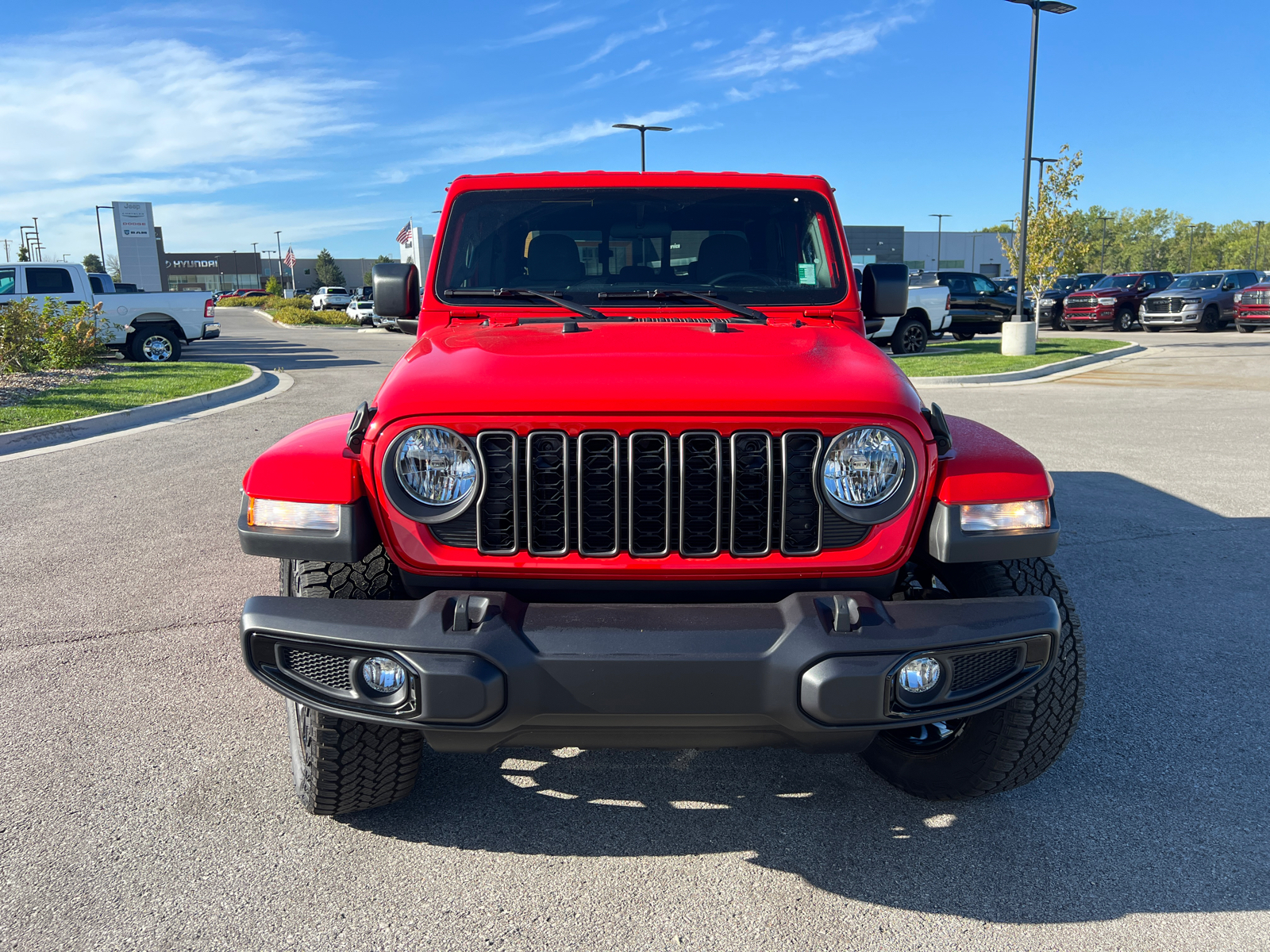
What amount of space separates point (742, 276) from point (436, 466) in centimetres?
181

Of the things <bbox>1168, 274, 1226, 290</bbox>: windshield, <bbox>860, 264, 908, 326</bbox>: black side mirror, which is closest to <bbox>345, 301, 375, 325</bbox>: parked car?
<bbox>1168, 274, 1226, 290</bbox>: windshield

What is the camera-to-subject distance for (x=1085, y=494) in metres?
7.18

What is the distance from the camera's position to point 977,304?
945 inches

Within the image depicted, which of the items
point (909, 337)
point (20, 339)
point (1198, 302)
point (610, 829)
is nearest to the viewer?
point (610, 829)

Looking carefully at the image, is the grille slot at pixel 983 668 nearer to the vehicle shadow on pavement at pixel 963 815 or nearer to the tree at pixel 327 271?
the vehicle shadow on pavement at pixel 963 815

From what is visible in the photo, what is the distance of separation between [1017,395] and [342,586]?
12484 millimetres

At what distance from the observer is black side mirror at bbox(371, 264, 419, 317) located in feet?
13.0

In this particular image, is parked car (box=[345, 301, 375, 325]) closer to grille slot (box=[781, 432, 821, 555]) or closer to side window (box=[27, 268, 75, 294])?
side window (box=[27, 268, 75, 294])

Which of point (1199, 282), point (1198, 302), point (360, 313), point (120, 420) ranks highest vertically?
point (1199, 282)

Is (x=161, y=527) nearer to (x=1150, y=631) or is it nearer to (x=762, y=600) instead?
(x=762, y=600)

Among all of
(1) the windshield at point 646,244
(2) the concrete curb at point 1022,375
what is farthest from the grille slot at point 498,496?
(2) the concrete curb at point 1022,375

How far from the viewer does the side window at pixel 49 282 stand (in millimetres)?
17422

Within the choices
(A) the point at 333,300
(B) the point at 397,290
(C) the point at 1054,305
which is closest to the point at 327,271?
(A) the point at 333,300

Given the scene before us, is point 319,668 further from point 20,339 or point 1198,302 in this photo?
point 1198,302
